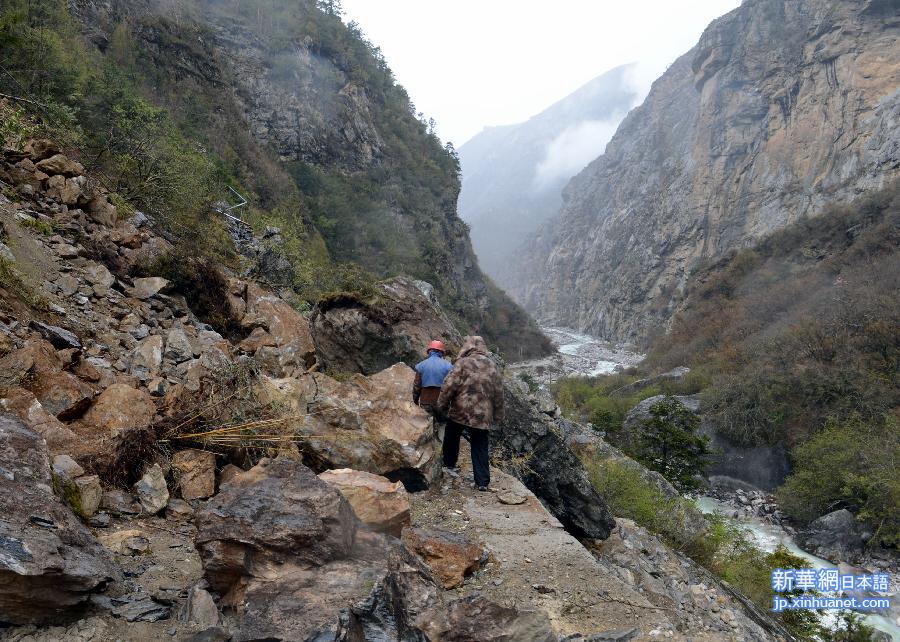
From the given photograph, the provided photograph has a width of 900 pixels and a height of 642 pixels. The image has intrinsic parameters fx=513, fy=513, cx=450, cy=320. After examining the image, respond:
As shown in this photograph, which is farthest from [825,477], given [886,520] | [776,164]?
[776,164]

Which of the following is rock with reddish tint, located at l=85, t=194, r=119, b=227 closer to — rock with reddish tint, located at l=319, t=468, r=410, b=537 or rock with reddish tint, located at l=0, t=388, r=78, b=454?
rock with reddish tint, located at l=0, t=388, r=78, b=454

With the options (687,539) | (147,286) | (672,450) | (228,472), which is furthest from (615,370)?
(228,472)

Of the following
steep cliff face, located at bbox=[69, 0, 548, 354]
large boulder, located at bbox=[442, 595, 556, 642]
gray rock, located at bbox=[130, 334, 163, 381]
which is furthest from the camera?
steep cliff face, located at bbox=[69, 0, 548, 354]

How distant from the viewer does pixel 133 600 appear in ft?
7.81

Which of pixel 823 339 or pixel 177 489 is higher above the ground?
pixel 823 339

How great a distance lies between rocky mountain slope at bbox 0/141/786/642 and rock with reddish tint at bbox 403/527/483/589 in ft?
0.05

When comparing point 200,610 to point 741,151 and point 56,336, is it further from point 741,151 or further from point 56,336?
point 741,151

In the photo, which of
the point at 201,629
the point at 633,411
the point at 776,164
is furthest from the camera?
the point at 776,164

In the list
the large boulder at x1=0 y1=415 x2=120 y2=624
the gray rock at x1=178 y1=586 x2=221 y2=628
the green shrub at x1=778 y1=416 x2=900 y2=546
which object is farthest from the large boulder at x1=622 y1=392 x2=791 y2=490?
the large boulder at x1=0 y1=415 x2=120 y2=624

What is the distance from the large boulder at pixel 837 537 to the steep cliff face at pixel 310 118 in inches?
714

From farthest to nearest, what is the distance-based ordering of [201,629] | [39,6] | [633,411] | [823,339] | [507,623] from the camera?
[633,411], [823,339], [39,6], [507,623], [201,629]

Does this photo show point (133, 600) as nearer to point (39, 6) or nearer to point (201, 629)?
point (201, 629)

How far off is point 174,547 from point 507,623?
1.90 m

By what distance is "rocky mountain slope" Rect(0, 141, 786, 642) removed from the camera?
2.31 m
